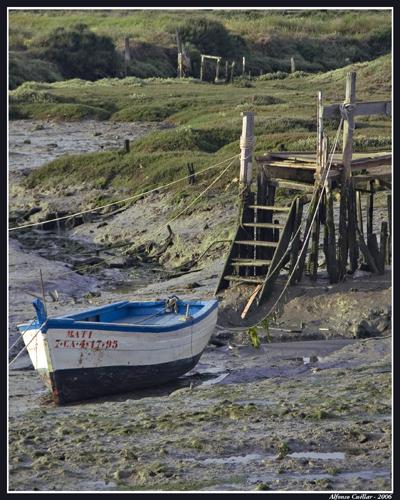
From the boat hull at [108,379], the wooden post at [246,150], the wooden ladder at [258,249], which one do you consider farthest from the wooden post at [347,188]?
the boat hull at [108,379]

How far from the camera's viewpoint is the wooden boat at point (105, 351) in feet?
56.9

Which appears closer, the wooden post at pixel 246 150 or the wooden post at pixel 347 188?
the wooden post at pixel 347 188

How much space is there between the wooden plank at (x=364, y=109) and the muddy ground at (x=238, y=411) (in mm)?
2814

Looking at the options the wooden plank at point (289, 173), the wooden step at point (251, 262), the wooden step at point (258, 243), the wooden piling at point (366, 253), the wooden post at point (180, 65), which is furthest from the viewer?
the wooden post at point (180, 65)

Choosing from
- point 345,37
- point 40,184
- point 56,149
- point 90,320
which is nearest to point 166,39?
point 345,37

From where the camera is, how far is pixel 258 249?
22422mm

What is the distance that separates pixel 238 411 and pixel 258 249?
7.22 m

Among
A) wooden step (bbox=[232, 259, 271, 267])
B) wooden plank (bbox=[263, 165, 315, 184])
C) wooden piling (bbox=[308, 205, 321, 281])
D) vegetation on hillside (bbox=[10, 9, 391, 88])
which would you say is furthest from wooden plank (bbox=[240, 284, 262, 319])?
vegetation on hillside (bbox=[10, 9, 391, 88])

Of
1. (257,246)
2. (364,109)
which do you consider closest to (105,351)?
(257,246)

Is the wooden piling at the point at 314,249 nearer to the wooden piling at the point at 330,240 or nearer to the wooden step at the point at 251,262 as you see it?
the wooden piling at the point at 330,240

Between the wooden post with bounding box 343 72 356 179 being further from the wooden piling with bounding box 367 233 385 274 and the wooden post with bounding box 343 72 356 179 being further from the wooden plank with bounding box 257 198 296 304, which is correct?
the wooden piling with bounding box 367 233 385 274

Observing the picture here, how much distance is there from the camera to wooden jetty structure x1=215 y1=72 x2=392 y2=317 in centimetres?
2152

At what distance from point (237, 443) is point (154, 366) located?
13.6 ft

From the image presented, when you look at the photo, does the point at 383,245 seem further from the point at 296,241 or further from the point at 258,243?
the point at 258,243
